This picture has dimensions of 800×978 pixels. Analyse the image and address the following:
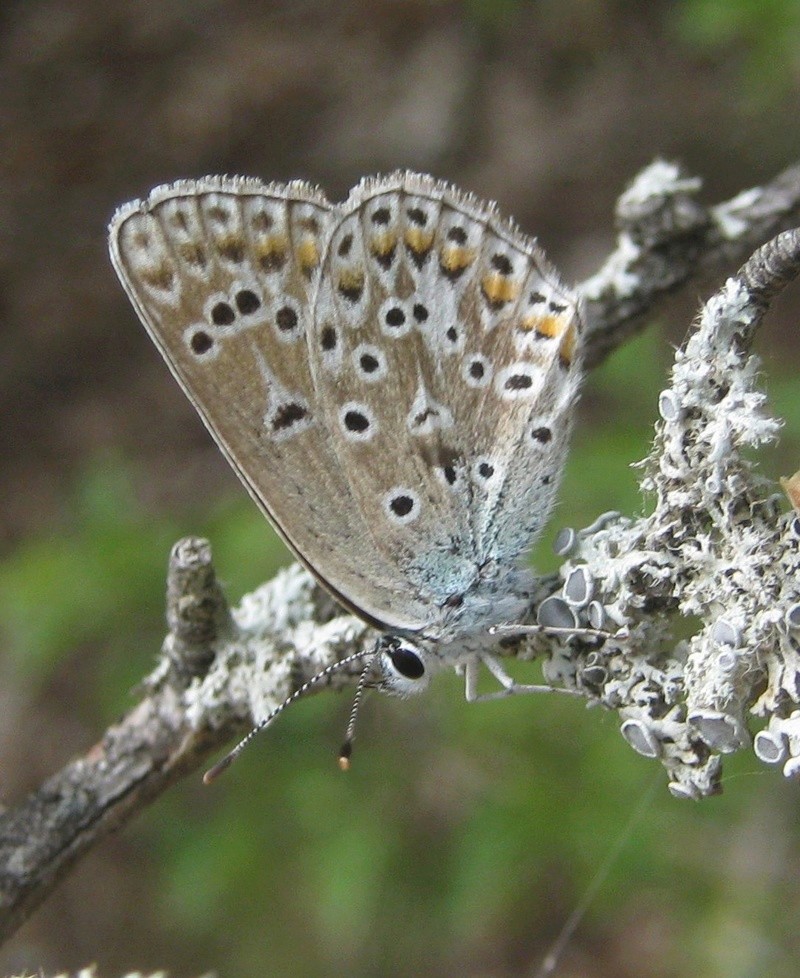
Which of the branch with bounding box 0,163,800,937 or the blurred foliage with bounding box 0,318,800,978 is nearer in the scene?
the branch with bounding box 0,163,800,937

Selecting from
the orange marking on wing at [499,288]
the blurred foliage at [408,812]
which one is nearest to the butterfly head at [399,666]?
the orange marking on wing at [499,288]

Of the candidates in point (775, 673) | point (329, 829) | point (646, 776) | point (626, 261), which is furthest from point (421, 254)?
point (329, 829)

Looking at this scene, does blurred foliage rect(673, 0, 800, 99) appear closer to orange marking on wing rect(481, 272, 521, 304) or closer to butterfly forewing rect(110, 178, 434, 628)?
orange marking on wing rect(481, 272, 521, 304)

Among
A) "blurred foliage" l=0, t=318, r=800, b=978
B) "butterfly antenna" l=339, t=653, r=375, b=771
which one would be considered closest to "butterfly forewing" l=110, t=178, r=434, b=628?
"butterfly antenna" l=339, t=653, r=375, b=771

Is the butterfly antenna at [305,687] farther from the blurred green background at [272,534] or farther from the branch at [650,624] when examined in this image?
the blurred green background at [272,534]

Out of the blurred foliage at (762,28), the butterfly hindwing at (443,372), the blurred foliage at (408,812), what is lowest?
the blurred foliage at (408,812)

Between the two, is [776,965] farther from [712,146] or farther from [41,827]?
Result: [712,146]

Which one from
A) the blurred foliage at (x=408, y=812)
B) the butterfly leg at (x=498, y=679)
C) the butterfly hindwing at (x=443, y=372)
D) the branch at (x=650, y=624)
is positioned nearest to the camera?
the branch at (x=650, y=624)
